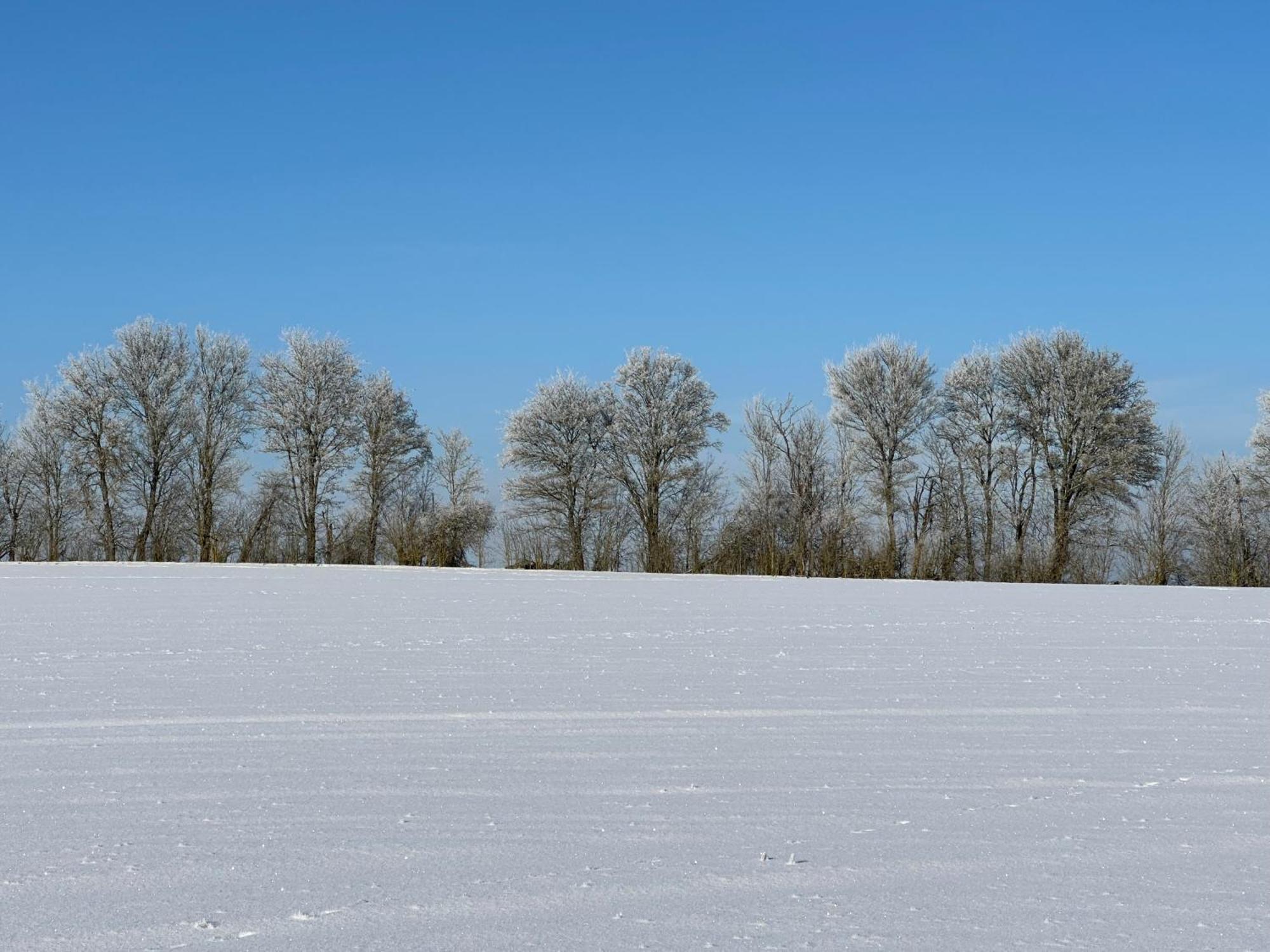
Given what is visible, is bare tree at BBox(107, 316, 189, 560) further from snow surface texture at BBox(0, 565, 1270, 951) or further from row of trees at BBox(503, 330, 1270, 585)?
snow surface texture at BBox(0, 565, 1270, 951)

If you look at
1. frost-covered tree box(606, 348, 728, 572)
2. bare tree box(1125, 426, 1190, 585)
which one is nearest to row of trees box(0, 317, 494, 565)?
frost-covered tree box(606, 348, 728, 572)

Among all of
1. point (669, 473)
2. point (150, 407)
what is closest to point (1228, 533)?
point (669, 473)

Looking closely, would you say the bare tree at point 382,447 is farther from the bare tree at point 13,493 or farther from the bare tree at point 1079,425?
the bare tree at point 1079,425

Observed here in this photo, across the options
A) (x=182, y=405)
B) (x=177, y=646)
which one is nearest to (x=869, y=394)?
(x=182, y=405)

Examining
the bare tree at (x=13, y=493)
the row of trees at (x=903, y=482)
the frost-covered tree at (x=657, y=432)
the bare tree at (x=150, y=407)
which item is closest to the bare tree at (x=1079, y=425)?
the row of trees at (x=903, y=482)

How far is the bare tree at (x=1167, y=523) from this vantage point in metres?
32.2

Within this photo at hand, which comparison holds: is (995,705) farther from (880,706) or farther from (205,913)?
(205,913)

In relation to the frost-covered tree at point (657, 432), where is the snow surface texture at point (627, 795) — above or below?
below

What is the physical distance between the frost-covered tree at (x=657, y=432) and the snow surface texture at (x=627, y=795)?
84.0 feet

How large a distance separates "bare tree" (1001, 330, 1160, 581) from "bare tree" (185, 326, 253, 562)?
2199 centimetres

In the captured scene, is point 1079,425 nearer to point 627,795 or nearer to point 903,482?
point 903,482

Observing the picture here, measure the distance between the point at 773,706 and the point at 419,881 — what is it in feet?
8.03

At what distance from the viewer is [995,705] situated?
15.5 feet

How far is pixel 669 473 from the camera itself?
1286 inches
